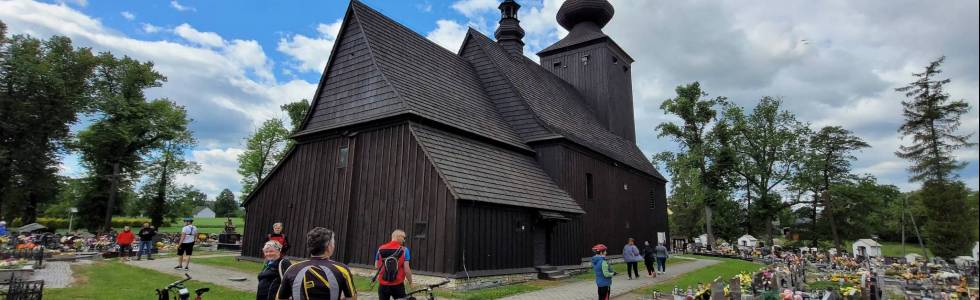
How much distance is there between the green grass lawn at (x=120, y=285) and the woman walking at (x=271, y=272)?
4.85m

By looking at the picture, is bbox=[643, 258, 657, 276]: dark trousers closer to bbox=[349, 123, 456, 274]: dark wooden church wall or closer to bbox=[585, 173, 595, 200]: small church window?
bbox=[585, 173, 595, 200]: small church window

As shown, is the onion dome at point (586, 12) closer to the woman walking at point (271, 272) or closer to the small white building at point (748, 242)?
the small white building at point (748, 242)

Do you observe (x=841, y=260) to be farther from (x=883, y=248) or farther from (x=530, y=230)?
(x=530, y=230)

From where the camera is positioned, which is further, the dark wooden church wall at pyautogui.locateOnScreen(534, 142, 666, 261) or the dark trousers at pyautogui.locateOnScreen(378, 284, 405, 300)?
the dark wooden church wall at pyautogui.locateOnScreen(534, 142, 666, 261)

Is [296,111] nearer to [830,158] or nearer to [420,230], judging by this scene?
[420,230]

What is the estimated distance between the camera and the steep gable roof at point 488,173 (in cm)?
1253

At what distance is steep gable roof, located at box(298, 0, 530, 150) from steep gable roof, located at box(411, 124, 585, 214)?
0.51 metres

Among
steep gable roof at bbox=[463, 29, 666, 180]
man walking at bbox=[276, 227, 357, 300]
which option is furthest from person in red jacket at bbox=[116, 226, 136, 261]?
man walking at bbox=[276, 227, 357, 300]

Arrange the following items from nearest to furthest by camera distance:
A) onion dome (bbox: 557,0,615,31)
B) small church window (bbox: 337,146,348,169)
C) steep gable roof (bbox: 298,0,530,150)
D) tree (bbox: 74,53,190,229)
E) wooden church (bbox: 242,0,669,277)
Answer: wooden church (bbox: 242,0,669,277) < steep gable roof (bbox: 298,0,530,150) < small church window (bbox: 337,146,348,169) < onion dome (bbox: 557,0,615,31) < tree (bbox: 74,53,190,229)

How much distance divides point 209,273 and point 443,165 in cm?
689

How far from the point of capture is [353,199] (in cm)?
1392

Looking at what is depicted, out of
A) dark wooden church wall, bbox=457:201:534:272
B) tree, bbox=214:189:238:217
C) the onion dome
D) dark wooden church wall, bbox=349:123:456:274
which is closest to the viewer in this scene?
dark wooden church wall, bbox=349:123:456:274

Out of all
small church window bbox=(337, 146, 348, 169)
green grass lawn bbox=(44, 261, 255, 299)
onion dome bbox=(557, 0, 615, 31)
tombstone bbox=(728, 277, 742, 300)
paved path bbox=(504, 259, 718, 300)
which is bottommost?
paved path bbox=(504, 259, 718, 300)

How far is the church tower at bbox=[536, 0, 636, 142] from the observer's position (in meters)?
25.3
